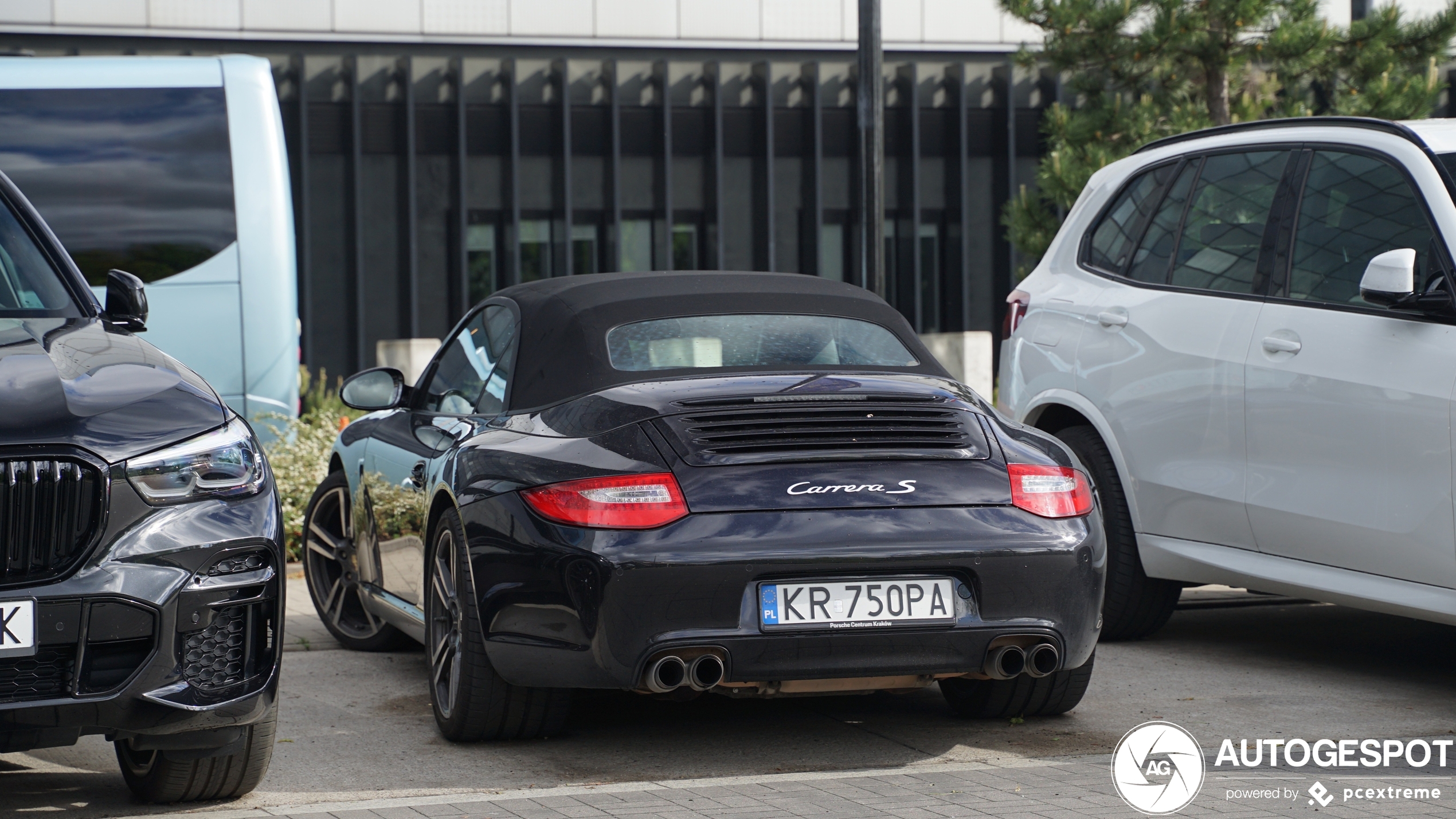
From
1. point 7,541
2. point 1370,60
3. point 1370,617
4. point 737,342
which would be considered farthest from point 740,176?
point 7,541

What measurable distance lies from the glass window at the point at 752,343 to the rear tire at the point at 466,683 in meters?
0.77

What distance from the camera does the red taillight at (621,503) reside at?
441cm

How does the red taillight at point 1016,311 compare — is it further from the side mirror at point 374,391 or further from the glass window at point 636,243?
the glass window at point 636,243

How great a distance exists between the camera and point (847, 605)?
4445 mm

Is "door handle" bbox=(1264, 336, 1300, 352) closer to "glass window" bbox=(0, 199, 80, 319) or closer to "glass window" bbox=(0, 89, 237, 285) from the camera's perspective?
"glass window" bbox=(0, 199, 80, 319)

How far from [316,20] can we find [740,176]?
632 centimetres

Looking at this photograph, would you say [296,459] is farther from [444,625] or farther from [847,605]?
[847,605]

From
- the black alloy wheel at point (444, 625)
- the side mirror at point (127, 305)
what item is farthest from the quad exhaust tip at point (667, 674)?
the side mirror at point (127, 305)

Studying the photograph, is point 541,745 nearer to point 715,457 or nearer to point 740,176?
point 715,457

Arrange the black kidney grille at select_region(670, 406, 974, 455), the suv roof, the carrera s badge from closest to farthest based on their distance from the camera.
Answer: the carrera s badge < the black kidney grille at select_region(670, 406, 974, 455) < the suv roof

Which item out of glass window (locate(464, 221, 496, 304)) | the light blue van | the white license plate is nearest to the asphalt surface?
the white license plate

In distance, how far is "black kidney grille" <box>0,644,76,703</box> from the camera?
369 cm

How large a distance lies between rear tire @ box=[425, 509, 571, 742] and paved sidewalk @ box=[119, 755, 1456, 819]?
475 mm

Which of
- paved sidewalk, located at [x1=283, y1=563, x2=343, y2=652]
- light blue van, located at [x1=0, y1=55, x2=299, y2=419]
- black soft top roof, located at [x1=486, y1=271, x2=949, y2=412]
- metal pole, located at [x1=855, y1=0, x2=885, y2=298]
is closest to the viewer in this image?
black soft top roof, located at [x1=486, y1=271, x2=949, y2=412]
